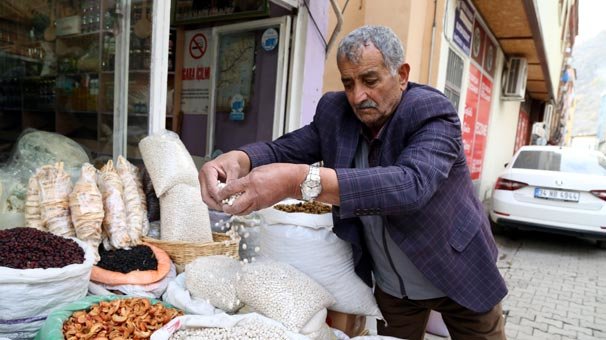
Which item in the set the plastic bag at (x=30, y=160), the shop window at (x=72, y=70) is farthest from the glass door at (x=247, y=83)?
the plastic bag at (x=30, y=160)

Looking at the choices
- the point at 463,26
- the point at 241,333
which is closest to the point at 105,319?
the point at 241,333

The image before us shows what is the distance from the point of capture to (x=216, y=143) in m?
5.21

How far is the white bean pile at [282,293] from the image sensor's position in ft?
4.83

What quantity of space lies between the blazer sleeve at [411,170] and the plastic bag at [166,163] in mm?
1448

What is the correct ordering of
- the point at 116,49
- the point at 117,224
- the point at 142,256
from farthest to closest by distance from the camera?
the point at 116,49 < the point at 117,224 < the point at 142,256

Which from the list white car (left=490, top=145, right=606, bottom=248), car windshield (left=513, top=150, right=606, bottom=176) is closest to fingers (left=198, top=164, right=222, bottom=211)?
white car (left=490, top=145, right=606, bottom=248)

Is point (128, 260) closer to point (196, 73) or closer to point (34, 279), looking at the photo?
point (34, 279)

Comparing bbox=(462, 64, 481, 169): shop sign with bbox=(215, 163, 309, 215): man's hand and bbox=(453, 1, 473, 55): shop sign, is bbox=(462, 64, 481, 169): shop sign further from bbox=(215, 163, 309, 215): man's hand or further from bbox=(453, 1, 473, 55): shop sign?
bbox=(215, 163, 309, 215): man's hand

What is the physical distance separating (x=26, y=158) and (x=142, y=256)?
114 centimetres

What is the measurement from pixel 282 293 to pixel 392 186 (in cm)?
68

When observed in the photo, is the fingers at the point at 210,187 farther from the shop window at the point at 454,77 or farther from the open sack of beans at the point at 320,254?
the shop window at the point at 454,77

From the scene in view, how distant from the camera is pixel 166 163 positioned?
243 cm

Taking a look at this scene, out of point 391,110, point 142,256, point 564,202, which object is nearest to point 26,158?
point 142,256

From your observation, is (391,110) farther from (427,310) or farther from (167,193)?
(167,193)
